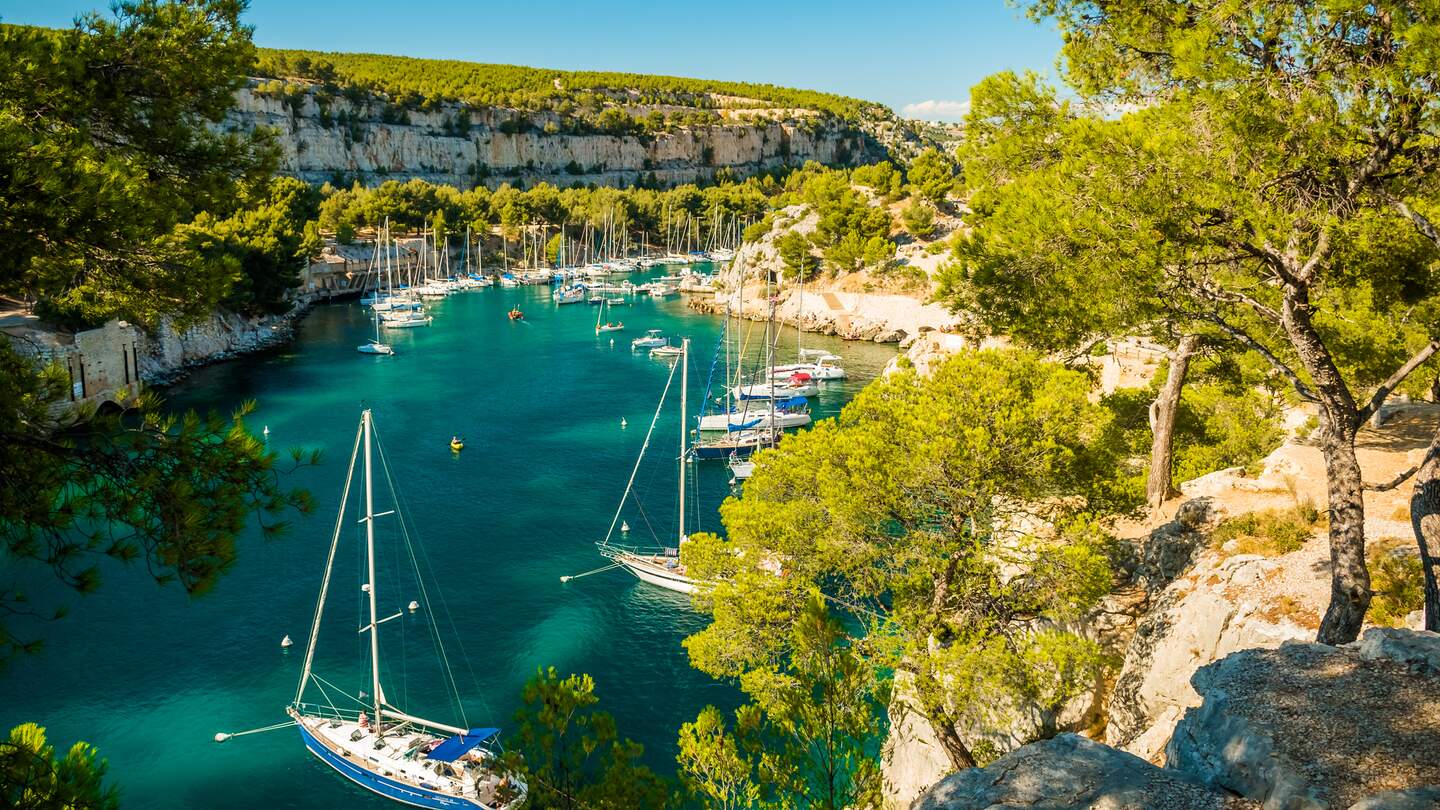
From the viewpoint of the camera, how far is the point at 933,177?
7131cm

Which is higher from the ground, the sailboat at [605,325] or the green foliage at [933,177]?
the green foliage at [933,177]

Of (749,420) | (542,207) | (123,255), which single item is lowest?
(749,420)

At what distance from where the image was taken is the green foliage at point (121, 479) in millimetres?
5613

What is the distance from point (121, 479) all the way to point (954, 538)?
9078mm

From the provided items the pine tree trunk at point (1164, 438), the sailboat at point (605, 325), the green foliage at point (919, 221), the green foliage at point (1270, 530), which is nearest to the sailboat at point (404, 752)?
the green foliage at point (1270, 530)

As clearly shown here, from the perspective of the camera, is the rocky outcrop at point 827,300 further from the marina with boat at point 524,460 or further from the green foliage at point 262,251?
the green foliage at point 262,251

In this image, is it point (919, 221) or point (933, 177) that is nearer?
point (919, 221)

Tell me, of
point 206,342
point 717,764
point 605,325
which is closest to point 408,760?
point 717,764

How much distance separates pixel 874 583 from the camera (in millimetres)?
12234

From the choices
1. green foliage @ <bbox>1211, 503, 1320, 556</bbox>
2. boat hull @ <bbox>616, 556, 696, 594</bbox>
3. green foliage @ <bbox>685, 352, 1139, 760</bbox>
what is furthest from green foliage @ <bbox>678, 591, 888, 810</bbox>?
boat hull @ <bbox>616, 556, 696, 594</bbox>

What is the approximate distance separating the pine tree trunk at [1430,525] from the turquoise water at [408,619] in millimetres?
11802

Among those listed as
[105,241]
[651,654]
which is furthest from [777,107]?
[105,241]

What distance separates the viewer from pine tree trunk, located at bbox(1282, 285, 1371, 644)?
741cm

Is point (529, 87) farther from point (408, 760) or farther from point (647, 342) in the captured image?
point (408, 760)
